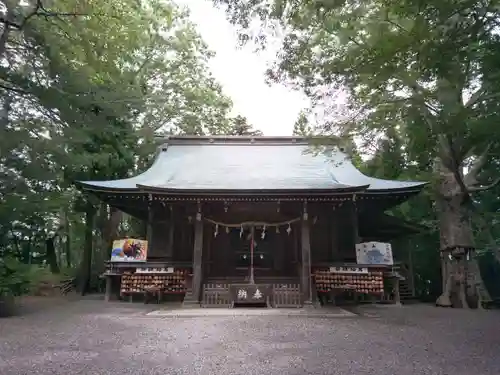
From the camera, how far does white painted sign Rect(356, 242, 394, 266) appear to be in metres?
10.4

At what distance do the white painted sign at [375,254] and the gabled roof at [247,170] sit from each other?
1549mm

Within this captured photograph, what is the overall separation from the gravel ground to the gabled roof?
372 cm

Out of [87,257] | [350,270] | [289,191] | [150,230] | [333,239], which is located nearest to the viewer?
[289,191]

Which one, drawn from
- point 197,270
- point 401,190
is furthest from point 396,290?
point 197,270

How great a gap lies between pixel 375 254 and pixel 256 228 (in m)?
3.44

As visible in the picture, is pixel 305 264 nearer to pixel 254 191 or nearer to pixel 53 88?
pixel 254 191

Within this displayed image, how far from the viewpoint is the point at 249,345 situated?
5191 millimetres

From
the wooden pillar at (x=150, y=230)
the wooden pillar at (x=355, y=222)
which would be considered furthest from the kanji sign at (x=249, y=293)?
the wooden pillar at (x=150, y=230)

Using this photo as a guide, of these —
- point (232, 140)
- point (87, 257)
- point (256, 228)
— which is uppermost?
point (232, 140)

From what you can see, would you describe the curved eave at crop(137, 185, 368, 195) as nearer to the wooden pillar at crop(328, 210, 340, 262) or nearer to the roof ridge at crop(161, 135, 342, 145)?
the wooden pillar at crop(328, 210, 340, 262)

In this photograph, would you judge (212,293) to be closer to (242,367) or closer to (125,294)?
(125,294)

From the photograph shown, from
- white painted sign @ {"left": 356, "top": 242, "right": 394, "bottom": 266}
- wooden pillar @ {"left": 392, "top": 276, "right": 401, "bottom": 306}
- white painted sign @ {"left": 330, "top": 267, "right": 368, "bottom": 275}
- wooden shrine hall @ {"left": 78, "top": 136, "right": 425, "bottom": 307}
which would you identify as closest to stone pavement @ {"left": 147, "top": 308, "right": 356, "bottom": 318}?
wooden shrine hall @ {"left": 78, "top": 136, "right": 425, "bottom": 307}

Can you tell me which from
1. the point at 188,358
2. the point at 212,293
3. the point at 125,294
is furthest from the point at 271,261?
the point at 188,358

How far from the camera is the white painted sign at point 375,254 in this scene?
10445mm
